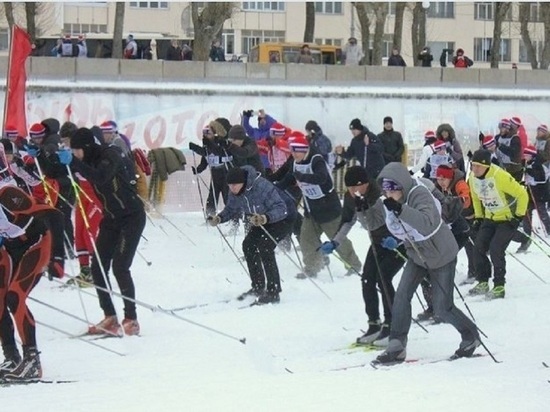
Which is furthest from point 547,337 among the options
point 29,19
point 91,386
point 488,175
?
point 29,19

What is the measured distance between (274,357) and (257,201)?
2457 millimetres

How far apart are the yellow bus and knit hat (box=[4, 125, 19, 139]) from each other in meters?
15.7

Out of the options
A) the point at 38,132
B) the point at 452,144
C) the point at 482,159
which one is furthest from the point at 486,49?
the point at 482,159

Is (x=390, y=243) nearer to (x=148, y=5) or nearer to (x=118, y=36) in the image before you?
(x=118, y=36)

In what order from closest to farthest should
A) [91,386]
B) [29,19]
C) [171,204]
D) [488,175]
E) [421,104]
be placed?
[91,386], [488,175], [171,204], [421,104], [29,19]

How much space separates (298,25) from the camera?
5016cm

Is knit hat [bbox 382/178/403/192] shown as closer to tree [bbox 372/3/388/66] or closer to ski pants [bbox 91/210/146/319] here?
ski pants [bbox 91/210/146/319]

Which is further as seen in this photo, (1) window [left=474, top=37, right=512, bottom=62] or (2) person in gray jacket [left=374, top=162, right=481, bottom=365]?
(1) window [left=474, top=37, right=512, bottom=62]

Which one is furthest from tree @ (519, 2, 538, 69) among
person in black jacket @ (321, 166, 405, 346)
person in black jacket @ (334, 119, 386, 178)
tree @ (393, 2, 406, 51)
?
person in black jacket @ (321, 166, 405, 346)

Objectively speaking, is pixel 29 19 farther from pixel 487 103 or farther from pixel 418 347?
pixel 418 347

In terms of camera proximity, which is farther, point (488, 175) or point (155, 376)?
point (488, 175)

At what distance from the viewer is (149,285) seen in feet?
37.8

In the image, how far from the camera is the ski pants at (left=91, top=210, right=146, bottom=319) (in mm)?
8797

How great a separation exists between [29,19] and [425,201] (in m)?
21.2
